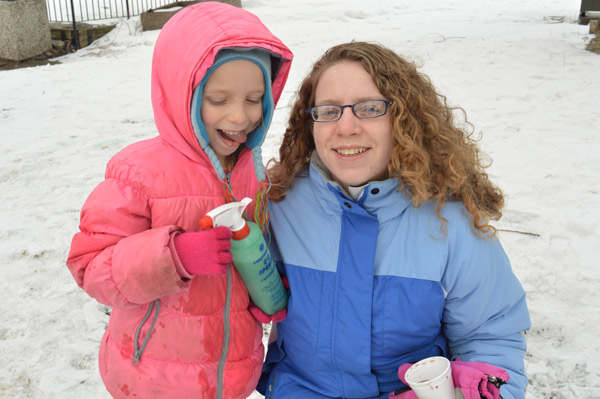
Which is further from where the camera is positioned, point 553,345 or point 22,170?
point 22,170

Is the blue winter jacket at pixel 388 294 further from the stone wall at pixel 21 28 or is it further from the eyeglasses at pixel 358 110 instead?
the stone wall at pixel 21 28

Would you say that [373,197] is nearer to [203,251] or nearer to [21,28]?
[203,251]

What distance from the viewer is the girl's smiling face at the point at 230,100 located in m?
1.61

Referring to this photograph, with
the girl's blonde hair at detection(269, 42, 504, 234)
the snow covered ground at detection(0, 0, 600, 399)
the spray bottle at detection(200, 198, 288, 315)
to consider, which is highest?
the girl's blonde hair at detection(269, 42, 504, 234)

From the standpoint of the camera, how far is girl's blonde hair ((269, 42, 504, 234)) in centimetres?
171

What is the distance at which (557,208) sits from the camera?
367 centimetres

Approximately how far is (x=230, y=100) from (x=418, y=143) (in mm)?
605

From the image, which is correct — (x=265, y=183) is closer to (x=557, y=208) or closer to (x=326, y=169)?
(x=326, y=169)

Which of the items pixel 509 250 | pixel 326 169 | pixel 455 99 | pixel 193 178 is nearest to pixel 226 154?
pixel 193 178

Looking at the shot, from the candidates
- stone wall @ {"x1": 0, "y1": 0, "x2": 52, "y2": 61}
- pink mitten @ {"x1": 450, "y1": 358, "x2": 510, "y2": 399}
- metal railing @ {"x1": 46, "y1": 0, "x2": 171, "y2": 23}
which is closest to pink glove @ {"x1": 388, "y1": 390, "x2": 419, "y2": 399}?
pink mitten @ {"x1": 450, "y1": 358, "x2": 510, "y2": 399}

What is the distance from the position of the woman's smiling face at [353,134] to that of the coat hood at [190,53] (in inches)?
7.7

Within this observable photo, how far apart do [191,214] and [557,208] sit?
2.88 metres

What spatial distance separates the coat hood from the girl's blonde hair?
0.80 ft

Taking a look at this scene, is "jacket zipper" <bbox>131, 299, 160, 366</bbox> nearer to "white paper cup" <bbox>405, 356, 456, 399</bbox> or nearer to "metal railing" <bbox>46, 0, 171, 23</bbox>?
"white paper cup" <bbox>405, 356, 456, 399</bbox>
